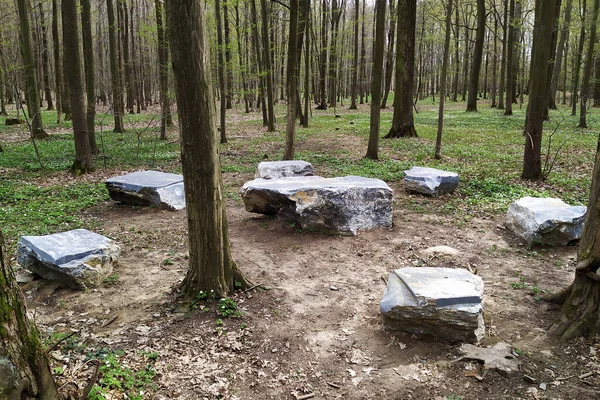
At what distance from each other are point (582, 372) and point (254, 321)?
3.08 meters

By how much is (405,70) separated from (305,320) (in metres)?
13.8

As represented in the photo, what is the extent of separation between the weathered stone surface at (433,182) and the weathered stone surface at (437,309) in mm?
4746

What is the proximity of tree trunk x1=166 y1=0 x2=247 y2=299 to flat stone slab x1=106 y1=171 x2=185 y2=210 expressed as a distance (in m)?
3.88

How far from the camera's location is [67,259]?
16.1 feet

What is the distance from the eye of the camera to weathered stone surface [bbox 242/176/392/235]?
6.92 m

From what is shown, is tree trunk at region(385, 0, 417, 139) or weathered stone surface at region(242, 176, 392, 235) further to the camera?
tree trunk at region(385, 0, 417, 139)

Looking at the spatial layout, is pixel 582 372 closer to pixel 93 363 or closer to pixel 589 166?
pixel 93 363

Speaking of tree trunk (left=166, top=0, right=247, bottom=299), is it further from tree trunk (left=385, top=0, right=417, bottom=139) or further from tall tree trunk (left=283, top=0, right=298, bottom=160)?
tree trunk (left=385, top=0, right=417, bottom=139)

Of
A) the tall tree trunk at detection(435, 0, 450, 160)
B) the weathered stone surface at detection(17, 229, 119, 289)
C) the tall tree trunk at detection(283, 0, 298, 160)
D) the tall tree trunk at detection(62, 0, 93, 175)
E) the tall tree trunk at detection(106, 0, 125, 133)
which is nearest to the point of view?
the weathered stone surface at detection(17, 229, 119, 289)

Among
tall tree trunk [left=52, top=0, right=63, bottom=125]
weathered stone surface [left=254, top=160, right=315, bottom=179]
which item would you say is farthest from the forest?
tall tree trunk [left=52, top=0, right=63, bottom=125]

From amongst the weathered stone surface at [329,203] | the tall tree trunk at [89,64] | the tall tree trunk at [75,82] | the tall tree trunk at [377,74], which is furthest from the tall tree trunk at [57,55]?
the weathered stone surface at [329,203]

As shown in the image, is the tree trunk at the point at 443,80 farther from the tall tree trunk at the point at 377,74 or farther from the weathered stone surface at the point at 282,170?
the weathered stone surface at the point at 282,170

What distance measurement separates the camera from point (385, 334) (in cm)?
424

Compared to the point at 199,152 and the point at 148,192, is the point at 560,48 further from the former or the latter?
the point at 199,152
